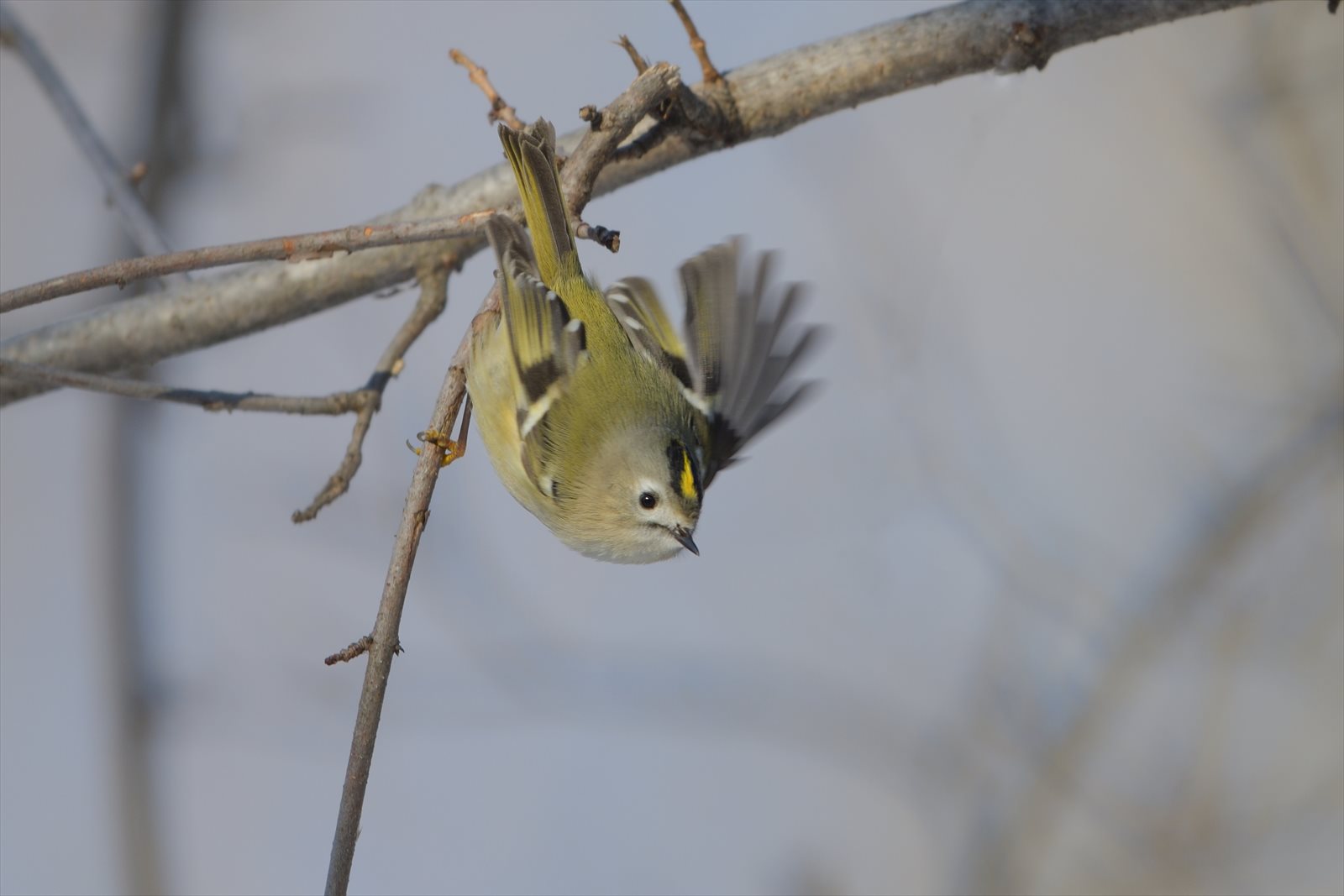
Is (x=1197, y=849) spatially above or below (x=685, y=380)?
below

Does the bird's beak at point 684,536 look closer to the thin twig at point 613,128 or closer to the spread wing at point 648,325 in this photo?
the spread wing at point 648,325

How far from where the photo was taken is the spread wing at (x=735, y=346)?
186cm

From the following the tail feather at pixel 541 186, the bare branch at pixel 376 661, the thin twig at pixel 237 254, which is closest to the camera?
the bare branch at pixel 376 661

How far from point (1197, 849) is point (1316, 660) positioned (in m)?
0.72

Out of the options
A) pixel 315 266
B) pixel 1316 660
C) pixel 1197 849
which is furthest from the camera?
pixel 1316 660

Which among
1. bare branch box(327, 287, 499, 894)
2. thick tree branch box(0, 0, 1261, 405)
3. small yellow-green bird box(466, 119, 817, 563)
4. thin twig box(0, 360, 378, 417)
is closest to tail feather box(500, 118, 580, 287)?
small yellow-green bird box(466, 119, 817, 563)

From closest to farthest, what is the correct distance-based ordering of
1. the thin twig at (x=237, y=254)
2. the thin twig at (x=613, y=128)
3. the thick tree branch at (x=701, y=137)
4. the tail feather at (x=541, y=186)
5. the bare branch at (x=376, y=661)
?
the bare branch at (x=376, y=661) → the thin twig at (x=237, y=254) → the thin twig at (x=613, y=128) → the tail feather at (x=541, y=186) → the thick tree branch at (x=701, y=137)


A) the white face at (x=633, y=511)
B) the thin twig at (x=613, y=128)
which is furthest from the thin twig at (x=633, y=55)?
the white face at (x=633, y=511)

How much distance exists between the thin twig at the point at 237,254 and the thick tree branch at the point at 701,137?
0.95 ft

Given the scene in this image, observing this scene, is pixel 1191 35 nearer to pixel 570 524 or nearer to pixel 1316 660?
pixel 1316 660

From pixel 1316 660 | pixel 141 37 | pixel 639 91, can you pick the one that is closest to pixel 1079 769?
pixel 1316 660

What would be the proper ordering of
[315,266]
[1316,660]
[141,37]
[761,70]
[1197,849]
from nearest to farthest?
[761,70]
[315,266]
[1197,849]
[1316,660]
[141,37]

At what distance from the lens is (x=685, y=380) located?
82.6 inches

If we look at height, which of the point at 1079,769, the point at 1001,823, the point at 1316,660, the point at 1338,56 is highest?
the point at 1338,56
